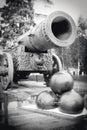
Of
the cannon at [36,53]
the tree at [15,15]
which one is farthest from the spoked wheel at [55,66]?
the tree at [15,15]

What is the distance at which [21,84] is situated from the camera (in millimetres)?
3115

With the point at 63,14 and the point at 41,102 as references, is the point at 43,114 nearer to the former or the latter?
the point at 41,102

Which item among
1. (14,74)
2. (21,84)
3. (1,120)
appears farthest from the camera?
(14,74)

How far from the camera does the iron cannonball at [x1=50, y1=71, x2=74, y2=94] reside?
2.90 meters

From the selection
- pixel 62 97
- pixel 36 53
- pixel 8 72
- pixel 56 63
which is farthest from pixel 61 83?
pixel 8 72

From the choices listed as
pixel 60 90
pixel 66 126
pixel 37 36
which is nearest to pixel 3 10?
pixel 37 36

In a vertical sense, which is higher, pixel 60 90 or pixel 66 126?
pixel 60 90

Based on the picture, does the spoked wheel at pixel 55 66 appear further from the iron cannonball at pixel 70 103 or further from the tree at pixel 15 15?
the tree at pixel 15 15

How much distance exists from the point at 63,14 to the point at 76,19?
0.46 m

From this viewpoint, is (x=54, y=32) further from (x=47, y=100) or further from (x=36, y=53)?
(x=47, y=100)

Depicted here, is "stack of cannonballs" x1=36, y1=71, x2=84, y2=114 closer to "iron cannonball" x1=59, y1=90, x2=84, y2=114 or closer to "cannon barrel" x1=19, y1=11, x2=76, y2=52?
"iron cannonball" x1=59, y1=90, x2=84, y2=114

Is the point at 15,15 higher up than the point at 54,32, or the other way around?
the point at 15,15

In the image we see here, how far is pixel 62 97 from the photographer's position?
114 inches

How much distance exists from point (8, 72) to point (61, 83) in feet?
2.24
